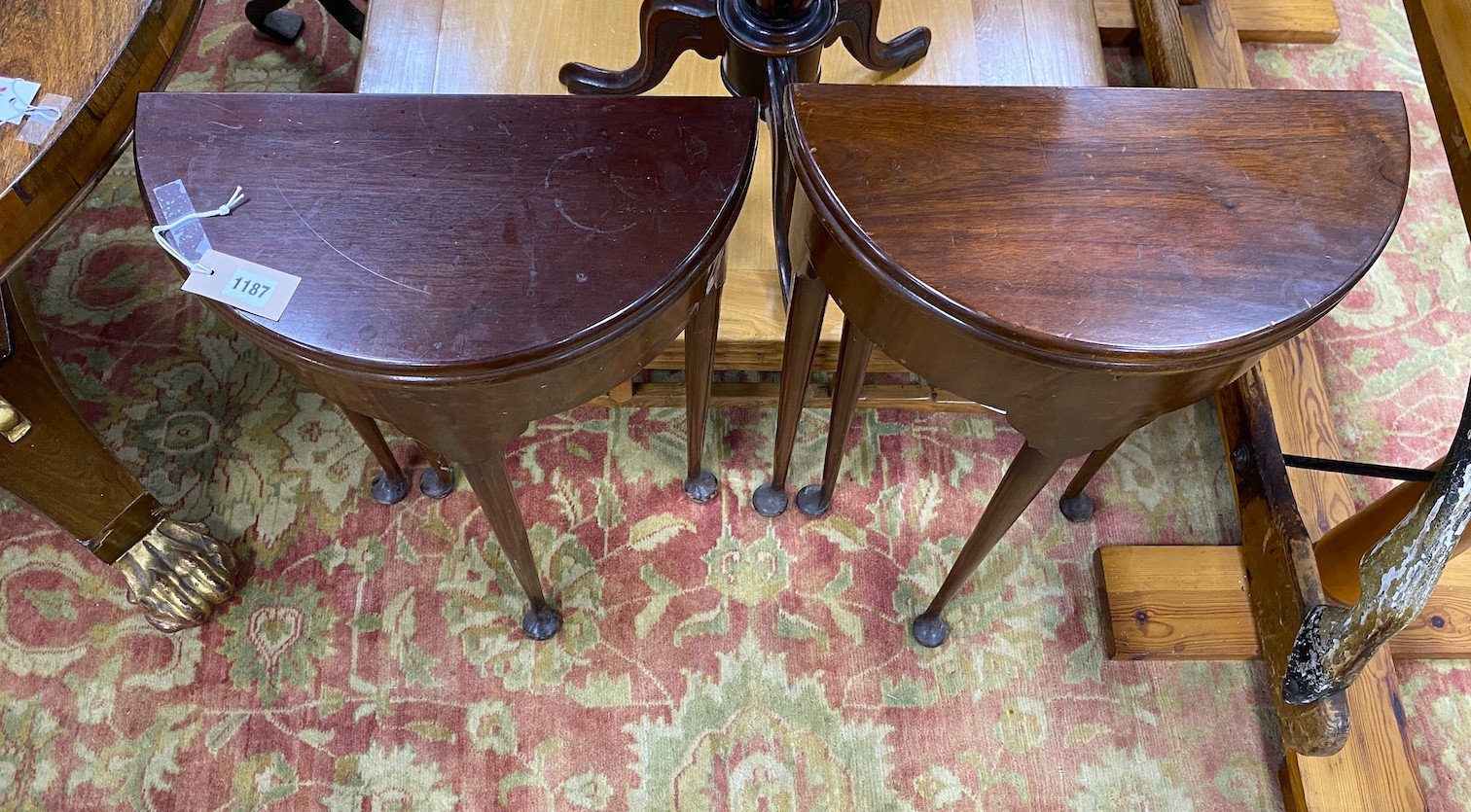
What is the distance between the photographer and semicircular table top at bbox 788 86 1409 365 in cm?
61

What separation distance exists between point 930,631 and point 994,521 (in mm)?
300

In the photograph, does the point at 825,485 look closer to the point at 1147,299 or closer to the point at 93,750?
the point at 1147,299

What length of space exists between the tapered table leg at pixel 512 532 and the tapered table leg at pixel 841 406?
0.33 meters

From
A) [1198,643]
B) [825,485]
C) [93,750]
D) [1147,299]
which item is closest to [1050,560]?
[1198,643]

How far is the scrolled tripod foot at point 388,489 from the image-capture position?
1.21 metres

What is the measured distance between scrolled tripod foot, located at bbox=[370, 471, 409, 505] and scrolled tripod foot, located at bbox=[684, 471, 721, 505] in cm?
37

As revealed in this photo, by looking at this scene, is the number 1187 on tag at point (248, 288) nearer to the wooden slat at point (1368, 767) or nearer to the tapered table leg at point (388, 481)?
the tapered table leg at point (388, 481)

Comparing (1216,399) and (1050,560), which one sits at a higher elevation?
(1216,399)

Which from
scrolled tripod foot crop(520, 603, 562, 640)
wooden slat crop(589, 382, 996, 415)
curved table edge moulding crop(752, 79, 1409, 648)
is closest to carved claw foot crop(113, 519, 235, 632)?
scrolled tripod foot crop(520, 603, 562, 640)

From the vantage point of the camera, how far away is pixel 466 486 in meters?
1.23

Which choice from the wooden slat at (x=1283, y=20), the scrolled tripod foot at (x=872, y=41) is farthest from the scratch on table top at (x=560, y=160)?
the wooden slat at (x=1283, y=20)

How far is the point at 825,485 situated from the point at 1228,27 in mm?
975

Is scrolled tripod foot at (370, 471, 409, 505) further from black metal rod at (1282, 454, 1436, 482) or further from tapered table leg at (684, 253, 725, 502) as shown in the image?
black metal rod at (1282, 454, 1436, 482)

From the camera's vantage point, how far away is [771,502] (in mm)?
1208
